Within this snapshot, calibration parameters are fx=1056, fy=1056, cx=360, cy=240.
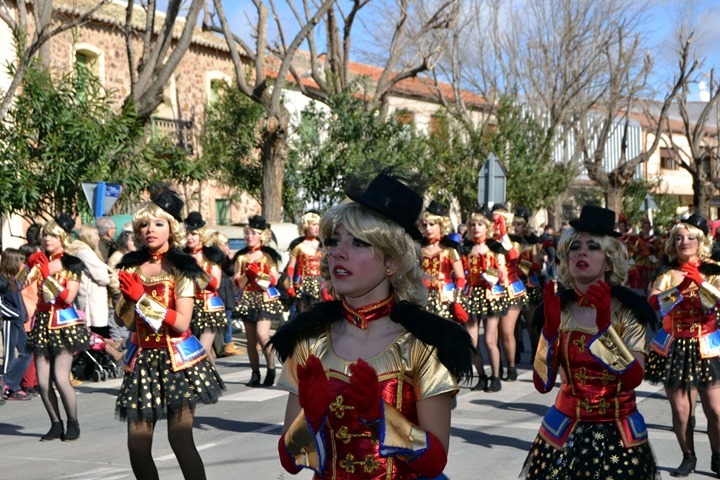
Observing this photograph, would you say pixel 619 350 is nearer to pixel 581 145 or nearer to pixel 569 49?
pixel 569 49

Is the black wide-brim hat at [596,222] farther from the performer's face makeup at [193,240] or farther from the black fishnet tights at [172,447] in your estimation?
the performer's face makeup at [193,240]

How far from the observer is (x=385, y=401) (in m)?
3.46

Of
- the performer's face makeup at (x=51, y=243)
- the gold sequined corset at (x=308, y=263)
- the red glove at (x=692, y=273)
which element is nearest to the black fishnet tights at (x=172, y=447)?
the performer's face makeup at (x=51, y=243)

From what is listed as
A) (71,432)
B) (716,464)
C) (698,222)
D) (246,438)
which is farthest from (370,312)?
(71,432)

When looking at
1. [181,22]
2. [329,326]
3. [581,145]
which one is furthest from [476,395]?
[581,145]

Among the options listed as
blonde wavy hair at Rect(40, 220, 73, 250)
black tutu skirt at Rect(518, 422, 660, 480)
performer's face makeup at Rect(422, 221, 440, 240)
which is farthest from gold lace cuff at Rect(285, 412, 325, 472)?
performer's face makeup at Rect(422, 221, 440, 240)

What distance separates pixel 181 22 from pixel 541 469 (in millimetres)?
27344

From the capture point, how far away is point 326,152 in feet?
82.1

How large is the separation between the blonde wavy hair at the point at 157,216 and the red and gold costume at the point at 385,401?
3.18m

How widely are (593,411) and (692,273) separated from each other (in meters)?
2.70

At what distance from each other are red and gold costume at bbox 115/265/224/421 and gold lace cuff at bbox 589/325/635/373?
2.48m

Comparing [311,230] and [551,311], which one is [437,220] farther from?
[551,311]

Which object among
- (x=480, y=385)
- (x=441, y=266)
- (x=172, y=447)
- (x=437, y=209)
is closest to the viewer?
(x=172, y=447)

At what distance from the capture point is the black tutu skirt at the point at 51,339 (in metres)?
8.90
